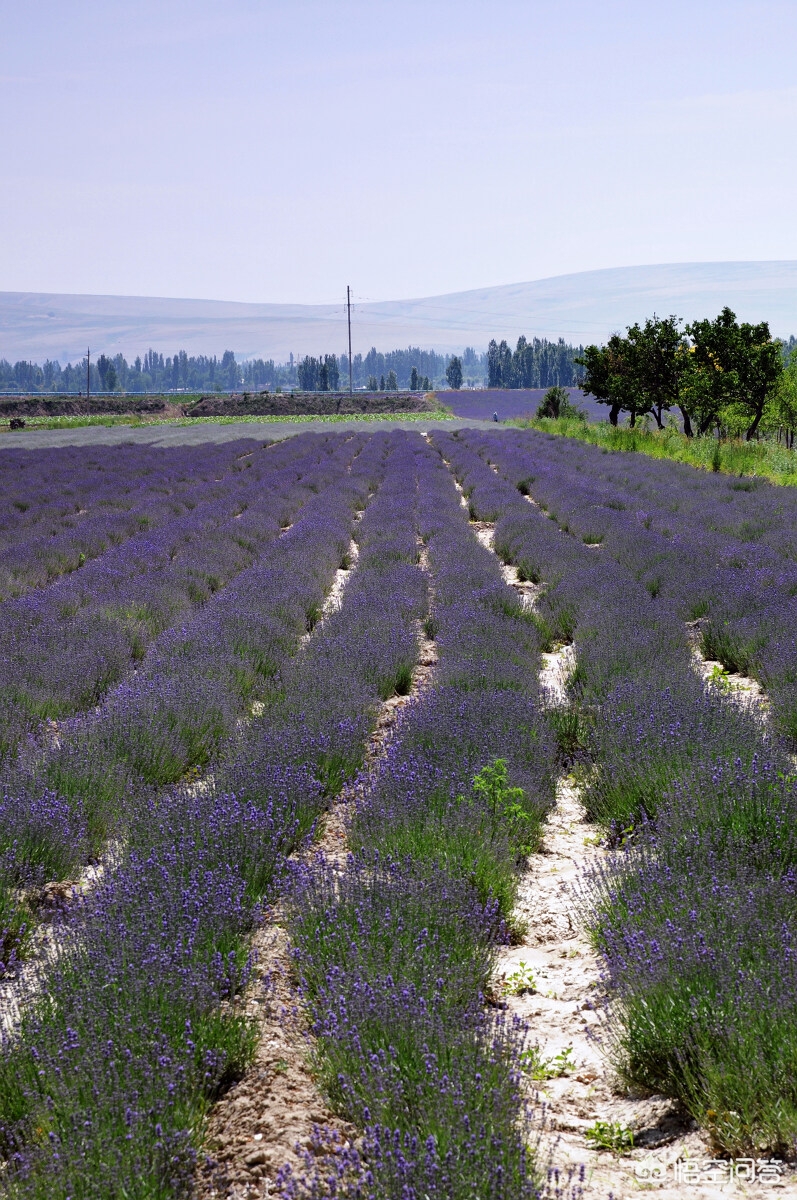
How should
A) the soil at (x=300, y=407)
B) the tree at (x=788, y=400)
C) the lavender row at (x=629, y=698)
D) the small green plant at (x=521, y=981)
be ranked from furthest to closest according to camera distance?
the soil at (x=300, y=407) < the tree at (x=788, y=400) < the lavender row at (x=629, y=698) < the small green plant at (x=521, y=981)

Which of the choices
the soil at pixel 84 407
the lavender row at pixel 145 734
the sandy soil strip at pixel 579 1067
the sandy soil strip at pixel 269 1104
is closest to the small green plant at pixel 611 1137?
the sandy soil strip at pixel 579 1067

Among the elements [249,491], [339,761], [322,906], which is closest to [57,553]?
[249,491]

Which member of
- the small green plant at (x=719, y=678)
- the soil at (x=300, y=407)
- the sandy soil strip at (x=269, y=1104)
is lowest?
the sandy soil strip at (x=269, y=1104)

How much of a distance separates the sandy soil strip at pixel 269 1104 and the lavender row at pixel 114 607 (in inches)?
94.5

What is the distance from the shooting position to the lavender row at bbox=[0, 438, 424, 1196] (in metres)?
2.03

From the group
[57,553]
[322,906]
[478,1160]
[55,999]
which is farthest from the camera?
[57,553]

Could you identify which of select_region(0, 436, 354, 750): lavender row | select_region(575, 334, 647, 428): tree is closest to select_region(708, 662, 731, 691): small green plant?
select_region(0, 436, 354, 750): lavender row

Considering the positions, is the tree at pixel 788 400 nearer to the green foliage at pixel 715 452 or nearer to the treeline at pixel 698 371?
the treeline at pixel 698 371

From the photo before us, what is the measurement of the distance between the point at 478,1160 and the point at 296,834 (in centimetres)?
219

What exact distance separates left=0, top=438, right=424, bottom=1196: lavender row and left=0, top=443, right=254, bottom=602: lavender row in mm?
6295

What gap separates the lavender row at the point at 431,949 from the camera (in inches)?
77.5

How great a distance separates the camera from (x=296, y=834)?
3984 millimetres

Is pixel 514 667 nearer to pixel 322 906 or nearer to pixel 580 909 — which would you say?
pixel 580 909

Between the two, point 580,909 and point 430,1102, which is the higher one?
point 430,1102
